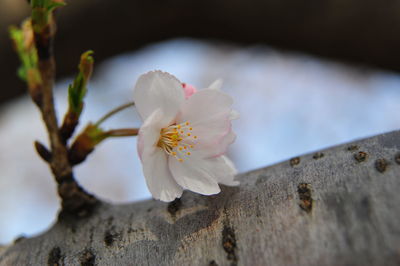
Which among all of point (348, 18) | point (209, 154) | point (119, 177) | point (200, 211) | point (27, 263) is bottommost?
point (119, 177)

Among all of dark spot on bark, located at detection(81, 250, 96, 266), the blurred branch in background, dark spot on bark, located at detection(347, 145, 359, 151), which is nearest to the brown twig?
dark spot on bark, located at detection(81, 250, 96, 266)

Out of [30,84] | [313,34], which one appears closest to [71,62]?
[30,84]

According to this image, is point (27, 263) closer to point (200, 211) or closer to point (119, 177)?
point (200, 211)

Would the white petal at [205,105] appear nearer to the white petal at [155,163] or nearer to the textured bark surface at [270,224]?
the white petal at [155,163]

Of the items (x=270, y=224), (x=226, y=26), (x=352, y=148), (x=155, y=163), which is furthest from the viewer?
(x=226, y=26)

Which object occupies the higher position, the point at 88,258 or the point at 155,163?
the point at 155,163

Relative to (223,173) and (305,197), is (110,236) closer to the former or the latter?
(223,173)

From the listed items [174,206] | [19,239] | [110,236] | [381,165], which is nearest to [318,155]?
[381,165]
